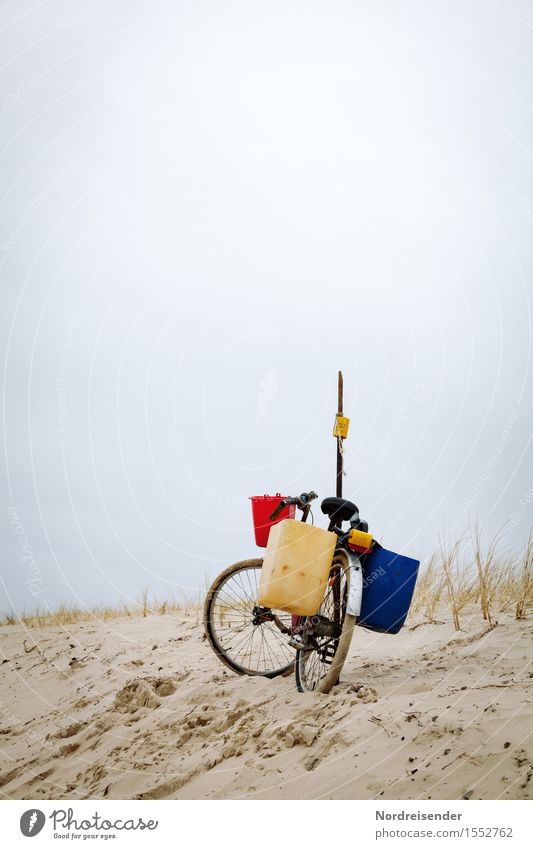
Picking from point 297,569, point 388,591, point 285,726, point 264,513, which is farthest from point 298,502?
point 285,726

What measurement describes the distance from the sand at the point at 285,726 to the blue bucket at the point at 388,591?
386 millimetres

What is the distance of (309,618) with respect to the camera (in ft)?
14.0

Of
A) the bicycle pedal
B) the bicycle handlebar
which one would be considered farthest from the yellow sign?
the bicycle pedal

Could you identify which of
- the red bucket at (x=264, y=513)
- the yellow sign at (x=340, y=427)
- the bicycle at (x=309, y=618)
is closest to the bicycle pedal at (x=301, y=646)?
the bicycle at (x=309, y=618)

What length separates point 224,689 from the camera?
4312 mm

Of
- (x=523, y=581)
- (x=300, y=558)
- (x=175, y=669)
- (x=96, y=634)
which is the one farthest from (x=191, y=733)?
(x=96, y=634)

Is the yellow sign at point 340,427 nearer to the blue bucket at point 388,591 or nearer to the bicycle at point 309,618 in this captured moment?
the bicycle at point 309,618

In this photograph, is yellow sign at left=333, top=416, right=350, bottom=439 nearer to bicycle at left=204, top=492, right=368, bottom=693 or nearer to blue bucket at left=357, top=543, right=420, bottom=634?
bicycle at left=204, top=492, right=368, bottom=693

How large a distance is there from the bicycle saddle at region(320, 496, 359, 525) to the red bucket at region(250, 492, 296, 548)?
342 mm

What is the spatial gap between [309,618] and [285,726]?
3.38 ft

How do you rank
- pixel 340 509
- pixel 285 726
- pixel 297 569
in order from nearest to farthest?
pixel 285 726
pixel 297 569
pixel 340 509

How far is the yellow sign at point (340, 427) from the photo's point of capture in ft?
16.5

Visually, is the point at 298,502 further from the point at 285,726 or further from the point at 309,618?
the point at 285,726

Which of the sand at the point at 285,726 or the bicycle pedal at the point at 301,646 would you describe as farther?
the bicycle pedal at the point at 301,646
